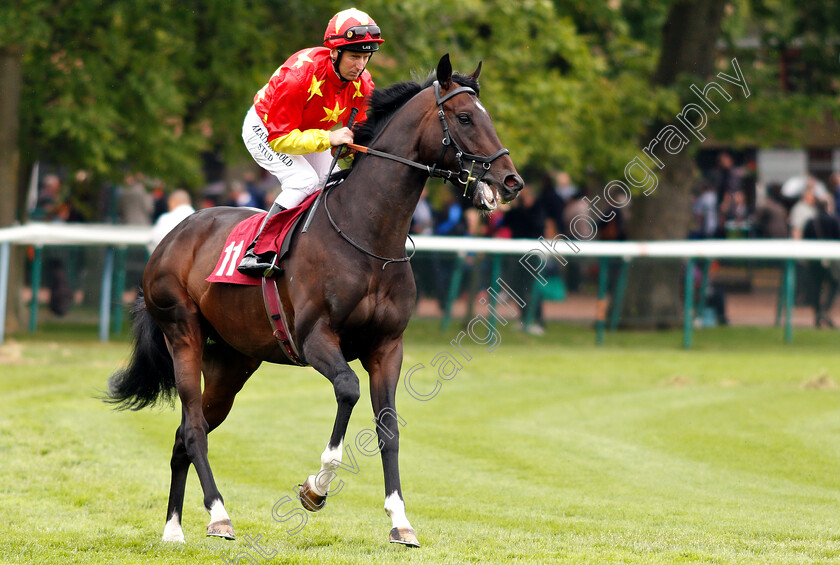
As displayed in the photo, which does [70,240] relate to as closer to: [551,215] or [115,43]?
[115,43]

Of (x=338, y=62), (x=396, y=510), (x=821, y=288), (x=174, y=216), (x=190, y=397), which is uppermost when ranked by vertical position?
(x=338, y=62)

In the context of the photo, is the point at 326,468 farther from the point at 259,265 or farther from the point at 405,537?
the point at 259,265

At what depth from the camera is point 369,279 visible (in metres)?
5.22

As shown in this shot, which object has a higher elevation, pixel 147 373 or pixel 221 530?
pixel 147 373

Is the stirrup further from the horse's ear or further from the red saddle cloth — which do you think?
the horse's ear

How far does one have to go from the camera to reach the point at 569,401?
10516 millimetres

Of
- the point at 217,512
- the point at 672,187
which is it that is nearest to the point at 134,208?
the point at 672,187

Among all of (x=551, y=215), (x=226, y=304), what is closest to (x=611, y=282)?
(x=551, y=215)

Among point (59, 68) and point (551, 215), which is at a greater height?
point (59, 68)

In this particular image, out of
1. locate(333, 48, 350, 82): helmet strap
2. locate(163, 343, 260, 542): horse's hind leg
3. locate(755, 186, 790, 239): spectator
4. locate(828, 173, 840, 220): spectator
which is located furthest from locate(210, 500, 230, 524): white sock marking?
locate(828, 173, 840, 220): spectator

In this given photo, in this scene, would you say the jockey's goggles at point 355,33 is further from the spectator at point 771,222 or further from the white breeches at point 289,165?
the spectator at point 771,222

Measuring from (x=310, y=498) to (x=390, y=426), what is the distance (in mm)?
497

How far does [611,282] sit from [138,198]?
24.5ft

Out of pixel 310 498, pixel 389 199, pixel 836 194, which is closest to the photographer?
pixel 310 498
